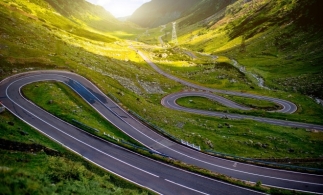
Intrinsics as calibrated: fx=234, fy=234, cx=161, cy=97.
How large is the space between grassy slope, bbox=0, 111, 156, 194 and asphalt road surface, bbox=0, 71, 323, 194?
6.01 feet

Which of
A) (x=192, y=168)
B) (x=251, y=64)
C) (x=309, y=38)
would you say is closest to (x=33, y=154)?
(x=192, y=168)

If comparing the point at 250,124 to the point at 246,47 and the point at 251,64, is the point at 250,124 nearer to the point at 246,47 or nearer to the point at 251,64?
the point at 251,64

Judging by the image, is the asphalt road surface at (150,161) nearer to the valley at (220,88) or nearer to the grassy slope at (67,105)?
the valley at (220,88)

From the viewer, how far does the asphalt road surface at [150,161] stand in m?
31.7

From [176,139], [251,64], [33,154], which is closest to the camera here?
[33,154]

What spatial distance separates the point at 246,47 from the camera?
164 m

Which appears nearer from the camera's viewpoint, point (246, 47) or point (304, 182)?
point (304, 182)

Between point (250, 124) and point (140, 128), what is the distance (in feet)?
97.9

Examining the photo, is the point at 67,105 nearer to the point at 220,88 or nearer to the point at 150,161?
the point at 150,161

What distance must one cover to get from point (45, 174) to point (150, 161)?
54.3 ft

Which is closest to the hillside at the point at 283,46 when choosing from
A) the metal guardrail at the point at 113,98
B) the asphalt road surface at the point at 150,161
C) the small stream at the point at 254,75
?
the small stream at the point at 254,75

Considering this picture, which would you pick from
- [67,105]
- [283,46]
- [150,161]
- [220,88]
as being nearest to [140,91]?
[220,88]

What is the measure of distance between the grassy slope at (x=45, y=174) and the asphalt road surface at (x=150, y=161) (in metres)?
1.83

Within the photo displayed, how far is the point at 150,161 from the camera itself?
1412 inches
